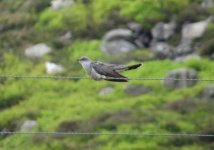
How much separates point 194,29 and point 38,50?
25.5ft

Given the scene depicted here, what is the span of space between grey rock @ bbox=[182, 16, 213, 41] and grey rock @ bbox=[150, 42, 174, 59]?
943 mm

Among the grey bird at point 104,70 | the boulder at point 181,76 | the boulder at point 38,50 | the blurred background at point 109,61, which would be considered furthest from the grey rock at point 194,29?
the grey bird at point 104,70

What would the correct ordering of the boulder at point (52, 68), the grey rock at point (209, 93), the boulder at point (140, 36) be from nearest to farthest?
1. the grey rock at point (209, 93)
2. the boulder at point (52, 68)
3. the boulder at point (140, 36)

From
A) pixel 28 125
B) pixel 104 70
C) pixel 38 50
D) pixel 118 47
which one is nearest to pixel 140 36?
pixel 118 47

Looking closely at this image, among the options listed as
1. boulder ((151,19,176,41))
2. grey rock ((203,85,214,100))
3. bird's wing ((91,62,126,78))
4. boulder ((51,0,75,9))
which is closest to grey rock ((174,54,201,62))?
boulder ((151,19,176,41))

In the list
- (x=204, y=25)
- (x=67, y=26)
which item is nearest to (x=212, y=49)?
(x=204, y=25)

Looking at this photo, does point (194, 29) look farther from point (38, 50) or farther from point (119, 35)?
point (38, 50)

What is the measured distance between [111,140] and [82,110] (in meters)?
4.17

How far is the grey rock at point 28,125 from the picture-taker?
102 feet

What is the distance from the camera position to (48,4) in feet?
156

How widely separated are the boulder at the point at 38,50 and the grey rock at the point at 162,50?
5314mm

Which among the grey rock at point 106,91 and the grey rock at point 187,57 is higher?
the grey rock at point 187,57

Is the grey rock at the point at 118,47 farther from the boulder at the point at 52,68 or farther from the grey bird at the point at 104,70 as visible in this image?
the grey bird at the point at 104,70

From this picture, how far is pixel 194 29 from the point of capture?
39.3m
